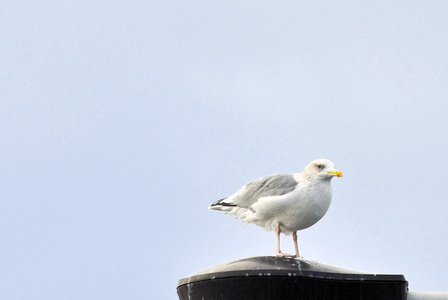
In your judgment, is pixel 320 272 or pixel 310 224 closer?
pixel 320 272

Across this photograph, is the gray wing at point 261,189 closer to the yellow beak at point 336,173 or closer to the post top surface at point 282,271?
the yellow beak at point 336,173

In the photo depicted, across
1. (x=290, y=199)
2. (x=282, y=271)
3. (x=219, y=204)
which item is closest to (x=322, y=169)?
(x=290, y=199)

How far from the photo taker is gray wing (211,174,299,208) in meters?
6.79

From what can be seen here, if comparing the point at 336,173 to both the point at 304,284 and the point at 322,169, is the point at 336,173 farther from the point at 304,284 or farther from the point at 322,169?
the point at 304,284

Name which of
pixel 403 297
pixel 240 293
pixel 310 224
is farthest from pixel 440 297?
pixel 310 224

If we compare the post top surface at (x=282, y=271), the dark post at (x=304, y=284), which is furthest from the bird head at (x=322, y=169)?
the dark post at (x=304, y=284)

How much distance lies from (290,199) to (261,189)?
1.87ft

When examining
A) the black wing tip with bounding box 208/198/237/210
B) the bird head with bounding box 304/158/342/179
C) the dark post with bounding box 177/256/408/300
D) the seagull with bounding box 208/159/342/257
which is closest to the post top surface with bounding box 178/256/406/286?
the dark post with bounding box 177/256/408/300

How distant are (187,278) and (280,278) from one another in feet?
1.89

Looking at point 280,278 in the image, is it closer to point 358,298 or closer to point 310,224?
point 358,298

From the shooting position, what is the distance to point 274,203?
6.59 meters

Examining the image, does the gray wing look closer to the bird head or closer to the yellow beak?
the bird head

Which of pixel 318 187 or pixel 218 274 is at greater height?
pixel 318 187

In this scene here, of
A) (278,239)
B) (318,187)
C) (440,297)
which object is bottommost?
(440,297)
